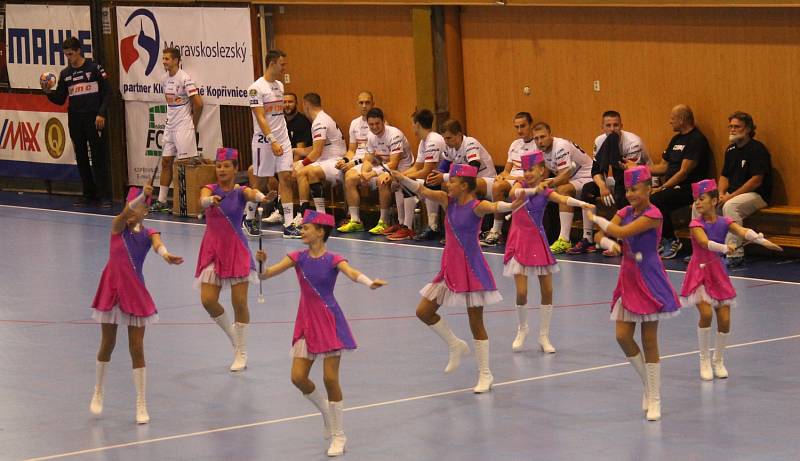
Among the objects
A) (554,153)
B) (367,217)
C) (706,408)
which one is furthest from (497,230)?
(706,408)

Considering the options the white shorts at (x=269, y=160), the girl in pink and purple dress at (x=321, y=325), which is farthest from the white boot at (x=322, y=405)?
the white shorts at (x=269, y=160)

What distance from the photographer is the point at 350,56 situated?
2017 centimetres

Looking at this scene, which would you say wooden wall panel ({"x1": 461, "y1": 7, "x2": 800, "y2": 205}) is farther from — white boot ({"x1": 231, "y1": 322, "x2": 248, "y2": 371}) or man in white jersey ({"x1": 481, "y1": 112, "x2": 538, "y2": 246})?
white boot ({"x1": 231, "y1": 322, "x2": 248, "y2": 371})

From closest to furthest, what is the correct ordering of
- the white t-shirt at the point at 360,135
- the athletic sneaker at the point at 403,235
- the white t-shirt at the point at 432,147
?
1. the white t-shirt at the point at 432,147
2. the athletic sneaker at the point at 403,235
3. the white t-shirt at the point at 360,135

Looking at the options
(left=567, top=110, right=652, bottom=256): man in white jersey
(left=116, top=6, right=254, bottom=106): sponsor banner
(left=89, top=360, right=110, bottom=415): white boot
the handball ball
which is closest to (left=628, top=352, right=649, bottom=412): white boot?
(left=89, top=360, right=110, bottom=415): white boot

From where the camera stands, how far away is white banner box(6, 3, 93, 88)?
2259cm

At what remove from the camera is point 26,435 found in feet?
33.4

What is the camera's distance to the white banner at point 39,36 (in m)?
22.6

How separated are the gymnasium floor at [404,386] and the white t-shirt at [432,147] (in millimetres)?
2349

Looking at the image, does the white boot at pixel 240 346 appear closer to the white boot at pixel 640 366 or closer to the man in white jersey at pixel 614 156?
the white boot at pixel 640 366

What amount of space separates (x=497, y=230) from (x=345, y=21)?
14.4ft

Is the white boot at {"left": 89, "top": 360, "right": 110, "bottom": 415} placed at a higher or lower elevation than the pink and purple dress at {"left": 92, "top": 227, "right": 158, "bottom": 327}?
lower

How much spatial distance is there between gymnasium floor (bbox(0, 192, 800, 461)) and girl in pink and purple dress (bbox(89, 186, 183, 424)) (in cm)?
50

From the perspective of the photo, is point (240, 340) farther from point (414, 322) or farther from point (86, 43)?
point (86, 43)
